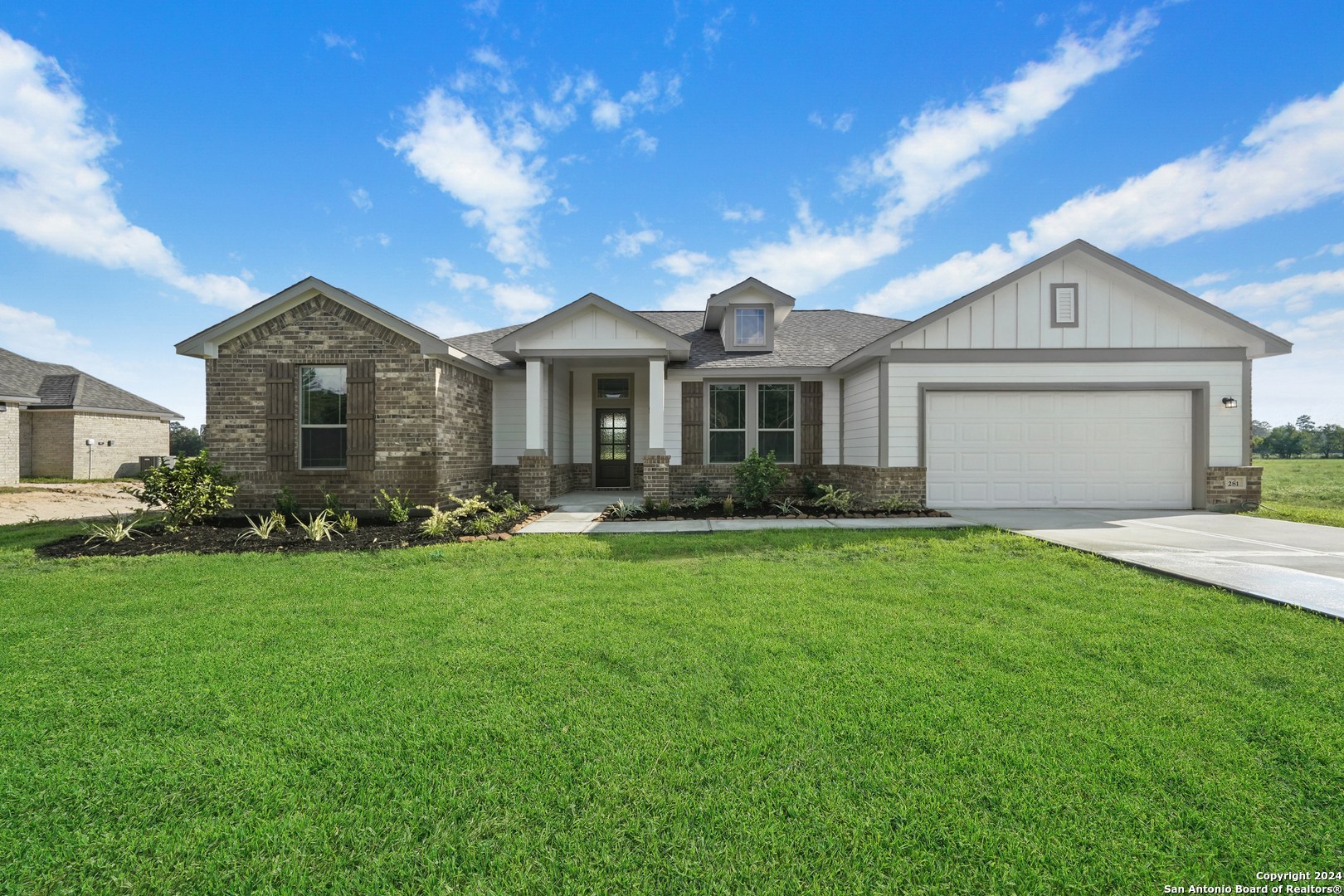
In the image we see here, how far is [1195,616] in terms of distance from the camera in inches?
154

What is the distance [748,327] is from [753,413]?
7.62ft

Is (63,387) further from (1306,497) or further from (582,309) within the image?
(1306,497)

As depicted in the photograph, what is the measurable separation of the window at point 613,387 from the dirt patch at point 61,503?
9.11 m

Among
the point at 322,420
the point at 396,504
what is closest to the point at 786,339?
the point at 396,504

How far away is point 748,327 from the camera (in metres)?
12.9

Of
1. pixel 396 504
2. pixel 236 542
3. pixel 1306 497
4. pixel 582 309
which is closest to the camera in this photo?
pixel 236 542

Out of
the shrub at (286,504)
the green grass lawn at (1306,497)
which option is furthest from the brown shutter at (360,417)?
the green grass lawn at (1306,497)

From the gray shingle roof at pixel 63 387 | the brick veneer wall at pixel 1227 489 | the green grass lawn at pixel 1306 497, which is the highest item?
the gray shingle roof at pixel 63 387

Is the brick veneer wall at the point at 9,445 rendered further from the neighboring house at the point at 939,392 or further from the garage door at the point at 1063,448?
the garage door at the point at 1063,448

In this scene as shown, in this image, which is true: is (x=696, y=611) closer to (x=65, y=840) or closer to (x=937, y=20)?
(x=65, y=840)

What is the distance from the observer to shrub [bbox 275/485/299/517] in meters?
9.23

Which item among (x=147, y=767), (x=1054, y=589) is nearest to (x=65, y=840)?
(x=147, y=767)

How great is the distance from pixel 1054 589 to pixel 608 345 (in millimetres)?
8419

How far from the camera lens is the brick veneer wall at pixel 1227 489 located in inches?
385
